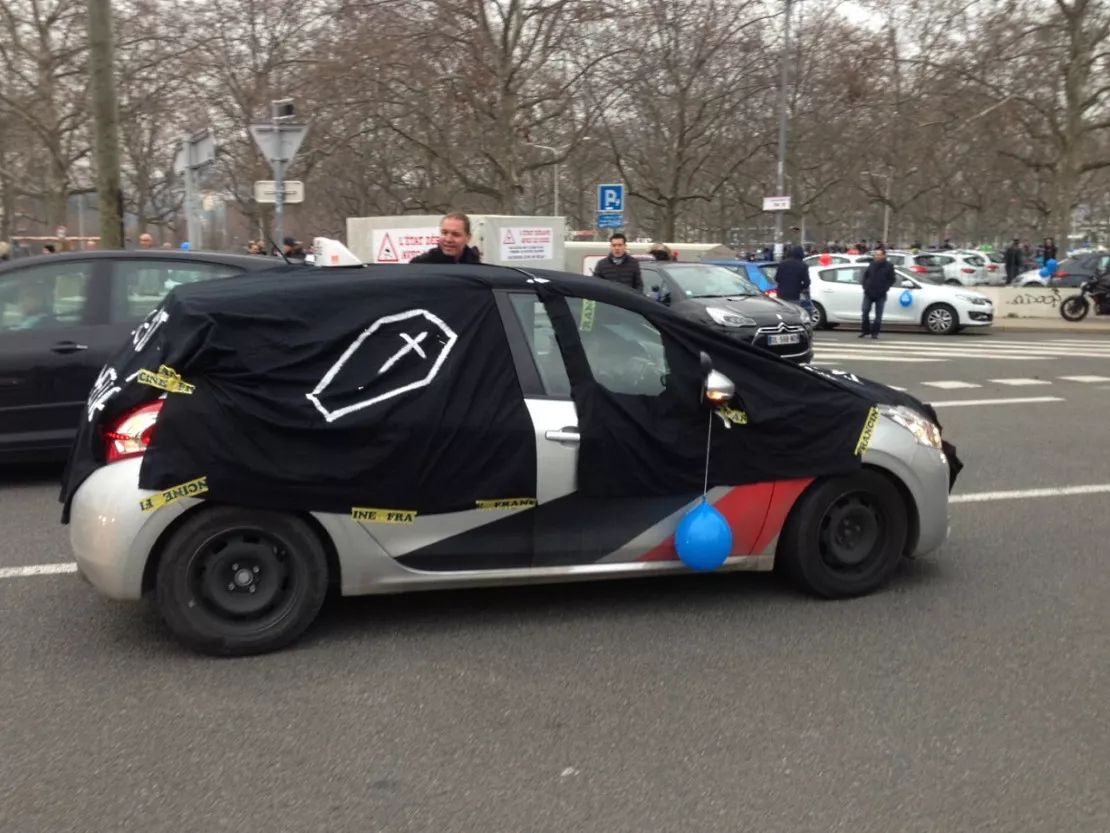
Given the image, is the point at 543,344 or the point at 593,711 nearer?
the point at 593,711

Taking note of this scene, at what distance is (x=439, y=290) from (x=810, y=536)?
2.06m

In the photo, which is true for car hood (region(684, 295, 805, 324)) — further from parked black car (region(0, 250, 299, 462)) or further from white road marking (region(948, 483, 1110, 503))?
parked black car (region(0, 250, 299, 462))

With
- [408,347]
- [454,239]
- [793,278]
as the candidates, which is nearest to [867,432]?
[408,347]

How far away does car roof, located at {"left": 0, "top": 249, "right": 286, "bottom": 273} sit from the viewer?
755 cm

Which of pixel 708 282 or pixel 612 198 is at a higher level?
pixel 612 198

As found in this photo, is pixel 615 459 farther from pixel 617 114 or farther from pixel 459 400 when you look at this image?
pixel 617 114

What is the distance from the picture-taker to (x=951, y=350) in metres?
18.5

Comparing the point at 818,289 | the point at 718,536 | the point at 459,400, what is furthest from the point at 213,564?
the point at 818,289

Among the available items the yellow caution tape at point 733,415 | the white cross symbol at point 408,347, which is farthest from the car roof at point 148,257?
the yellow caution tape at point 733,415

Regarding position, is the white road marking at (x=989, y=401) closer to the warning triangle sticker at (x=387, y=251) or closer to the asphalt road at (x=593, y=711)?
the asphalt road at (x=593, y=711)

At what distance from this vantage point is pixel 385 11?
2573 cm

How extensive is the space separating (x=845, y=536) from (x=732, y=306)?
978 cm

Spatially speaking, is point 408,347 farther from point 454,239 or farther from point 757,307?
point 757,307

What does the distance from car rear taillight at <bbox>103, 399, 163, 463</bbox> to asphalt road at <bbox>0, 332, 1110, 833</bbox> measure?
85 cm
